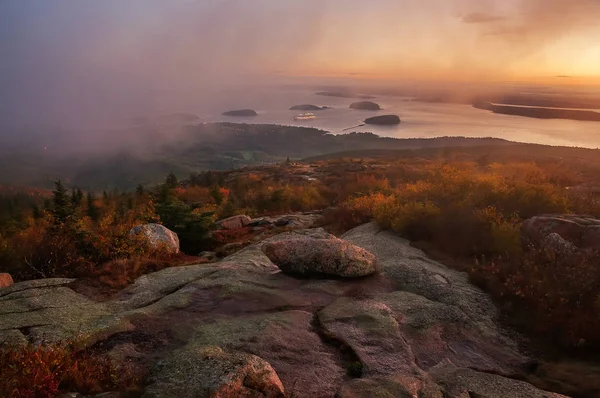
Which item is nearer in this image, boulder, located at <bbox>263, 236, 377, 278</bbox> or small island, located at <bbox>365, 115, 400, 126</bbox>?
boulder, located at <bbox>263, 236, 377, 278</bbox>

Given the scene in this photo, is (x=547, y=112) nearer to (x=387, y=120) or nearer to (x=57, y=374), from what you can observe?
(x=387, y=120)

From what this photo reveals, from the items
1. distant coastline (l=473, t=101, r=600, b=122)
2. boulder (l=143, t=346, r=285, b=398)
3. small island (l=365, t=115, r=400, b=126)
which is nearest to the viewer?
boulder (l=143, t=346, r=285, b=398)

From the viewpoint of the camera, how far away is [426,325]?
8828mm

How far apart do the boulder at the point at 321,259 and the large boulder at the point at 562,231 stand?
5.19 metres

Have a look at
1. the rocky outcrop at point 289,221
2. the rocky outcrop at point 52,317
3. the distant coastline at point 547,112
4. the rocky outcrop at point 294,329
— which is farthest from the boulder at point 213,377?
the distant coastline at point 547,112

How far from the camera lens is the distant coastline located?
121312 millimetres

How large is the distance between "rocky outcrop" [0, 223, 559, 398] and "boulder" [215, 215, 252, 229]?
31.2 feet

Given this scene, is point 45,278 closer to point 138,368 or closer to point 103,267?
point 103,267

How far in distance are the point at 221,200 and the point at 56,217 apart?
16.6 m

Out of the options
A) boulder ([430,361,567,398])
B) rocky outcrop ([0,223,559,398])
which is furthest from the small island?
boulder ([430,361,567,398])

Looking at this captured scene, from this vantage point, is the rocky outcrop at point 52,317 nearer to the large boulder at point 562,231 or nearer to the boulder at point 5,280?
the boulder at point 5,280

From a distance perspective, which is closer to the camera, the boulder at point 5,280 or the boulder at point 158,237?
the boulder at point 5,280

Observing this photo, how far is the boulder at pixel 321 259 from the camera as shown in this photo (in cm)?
1140

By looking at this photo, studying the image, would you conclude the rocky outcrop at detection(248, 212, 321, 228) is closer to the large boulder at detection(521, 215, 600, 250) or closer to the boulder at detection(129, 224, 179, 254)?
the boulder at detection(129, 224, 179, 254)
